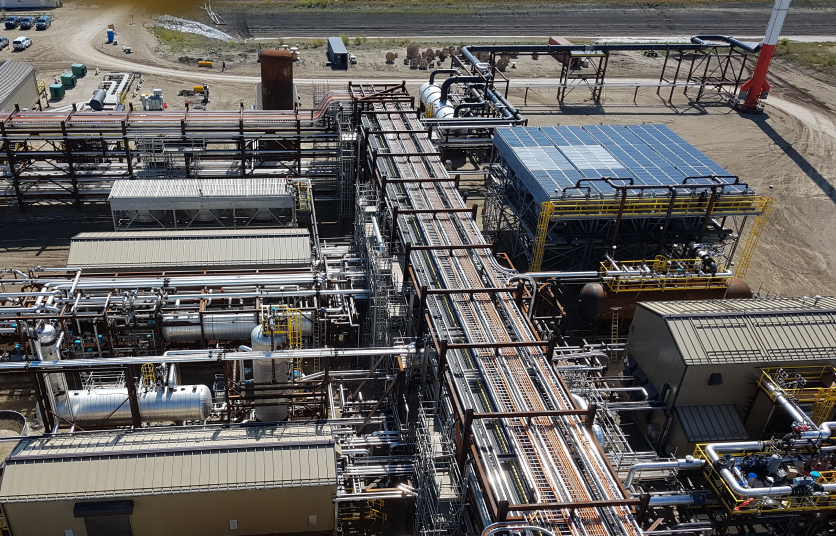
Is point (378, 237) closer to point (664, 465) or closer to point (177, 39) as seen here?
point (664, 465)

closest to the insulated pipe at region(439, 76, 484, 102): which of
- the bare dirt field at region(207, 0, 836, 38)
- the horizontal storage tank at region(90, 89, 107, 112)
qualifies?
the horizontal storage tank at region(90, 89, 107, 112)

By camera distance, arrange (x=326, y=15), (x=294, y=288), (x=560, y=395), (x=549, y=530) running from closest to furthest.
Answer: (x=549, y=530), (x=560, y=395), (x=294, y=288), (x=326, y=15)

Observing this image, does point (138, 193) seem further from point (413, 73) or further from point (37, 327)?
point (413, 73)

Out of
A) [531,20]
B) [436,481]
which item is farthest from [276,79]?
[531,20]

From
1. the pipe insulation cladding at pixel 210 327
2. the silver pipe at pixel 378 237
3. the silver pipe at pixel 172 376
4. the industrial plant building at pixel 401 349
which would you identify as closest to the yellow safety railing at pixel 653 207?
the industrial plant building at pixel 401 349

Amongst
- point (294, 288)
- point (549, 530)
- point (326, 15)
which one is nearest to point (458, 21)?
point (326, 15)

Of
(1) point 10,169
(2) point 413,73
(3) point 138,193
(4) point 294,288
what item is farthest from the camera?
(2) point 413,73

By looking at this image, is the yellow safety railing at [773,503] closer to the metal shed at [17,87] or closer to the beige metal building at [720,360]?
the beige metal building at [720,360]
